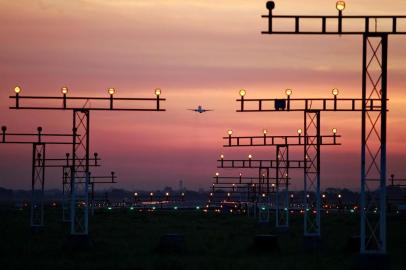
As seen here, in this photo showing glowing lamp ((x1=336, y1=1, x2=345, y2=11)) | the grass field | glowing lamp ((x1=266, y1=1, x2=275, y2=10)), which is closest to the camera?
glowing lamp ((x1=336, y1=1, x2=345, y2=11))

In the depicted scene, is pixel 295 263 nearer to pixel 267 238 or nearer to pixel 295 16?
pixel 267 238

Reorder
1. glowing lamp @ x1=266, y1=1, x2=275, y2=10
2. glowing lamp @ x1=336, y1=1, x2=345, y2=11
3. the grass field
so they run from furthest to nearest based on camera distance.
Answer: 1. the grass field
2. glowing lamp @ x1=266, y1=1, x2=275, y2=10
3. glowing lamp @ x1=336, y1=1, x2=345, y2=11

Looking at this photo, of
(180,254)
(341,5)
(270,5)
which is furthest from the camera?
(180,254)

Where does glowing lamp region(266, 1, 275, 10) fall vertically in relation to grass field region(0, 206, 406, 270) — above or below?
above

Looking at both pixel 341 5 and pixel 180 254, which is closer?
→ pixel 341 5

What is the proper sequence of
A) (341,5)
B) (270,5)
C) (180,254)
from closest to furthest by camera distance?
1. (341,5)
2. (270,5)
3. (180,254)

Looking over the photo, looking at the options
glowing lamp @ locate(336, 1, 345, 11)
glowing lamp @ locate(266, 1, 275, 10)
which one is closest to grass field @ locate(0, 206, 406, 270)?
glowing lamp @ locate(266, 1, 275, 10)

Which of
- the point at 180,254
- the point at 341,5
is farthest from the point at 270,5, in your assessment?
the point at 180,254

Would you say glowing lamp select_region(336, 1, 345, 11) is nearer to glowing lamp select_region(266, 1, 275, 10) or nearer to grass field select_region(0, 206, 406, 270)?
glowing lamp select_region(266, 1, 275, 10)

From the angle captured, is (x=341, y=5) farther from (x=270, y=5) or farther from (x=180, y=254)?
(x=180, y=254)

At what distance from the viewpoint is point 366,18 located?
30.4 metres

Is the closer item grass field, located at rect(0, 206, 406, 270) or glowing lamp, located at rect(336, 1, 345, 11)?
glowing lamp, located at rect(336, 1, 345, 11)

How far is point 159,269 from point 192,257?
6398mm

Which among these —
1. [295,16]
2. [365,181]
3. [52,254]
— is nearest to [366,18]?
[295,16]
